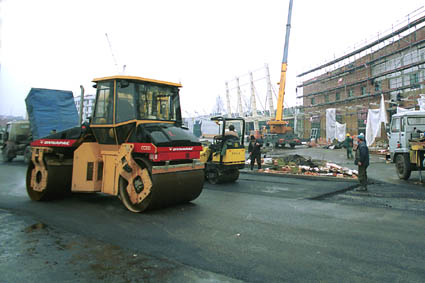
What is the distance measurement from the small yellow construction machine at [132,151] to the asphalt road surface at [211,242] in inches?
17.5

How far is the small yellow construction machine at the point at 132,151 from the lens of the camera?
5.75m

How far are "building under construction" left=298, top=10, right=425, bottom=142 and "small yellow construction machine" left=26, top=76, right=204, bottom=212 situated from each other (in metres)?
22.5

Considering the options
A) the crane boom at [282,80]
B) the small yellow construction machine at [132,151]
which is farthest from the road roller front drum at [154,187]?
the crane boom at [282,80]

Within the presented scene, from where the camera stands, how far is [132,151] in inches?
231

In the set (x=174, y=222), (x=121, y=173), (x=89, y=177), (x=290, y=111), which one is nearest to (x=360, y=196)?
(x=174, y=222)

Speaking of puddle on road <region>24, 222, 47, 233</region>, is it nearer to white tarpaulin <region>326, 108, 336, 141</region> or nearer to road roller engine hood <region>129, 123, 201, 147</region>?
road roller engine hood <region>129, 123, 201, 147</region>

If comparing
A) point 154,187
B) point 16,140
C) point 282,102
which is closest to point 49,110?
point 16,140

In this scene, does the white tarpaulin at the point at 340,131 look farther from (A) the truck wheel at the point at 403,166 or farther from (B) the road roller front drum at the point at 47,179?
(B) the road roller front drum at the point at 47,179

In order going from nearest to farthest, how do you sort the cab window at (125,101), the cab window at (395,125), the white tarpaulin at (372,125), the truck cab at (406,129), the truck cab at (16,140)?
the cab window at (125,101) < the truck cab at (406,129) < the cab window at (395,125) < the truck cab at (16,140) < the white tarpaulin at (372,125)

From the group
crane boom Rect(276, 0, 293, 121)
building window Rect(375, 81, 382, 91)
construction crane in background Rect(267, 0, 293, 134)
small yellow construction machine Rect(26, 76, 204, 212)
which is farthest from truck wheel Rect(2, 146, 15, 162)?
building window Rect(375, 81, 382, 91)

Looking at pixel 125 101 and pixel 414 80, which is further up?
pixel 414 80

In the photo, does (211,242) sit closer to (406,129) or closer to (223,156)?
(223,156)

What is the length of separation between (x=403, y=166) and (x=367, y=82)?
2286cm

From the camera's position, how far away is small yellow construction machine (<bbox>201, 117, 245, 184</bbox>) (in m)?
9.68
